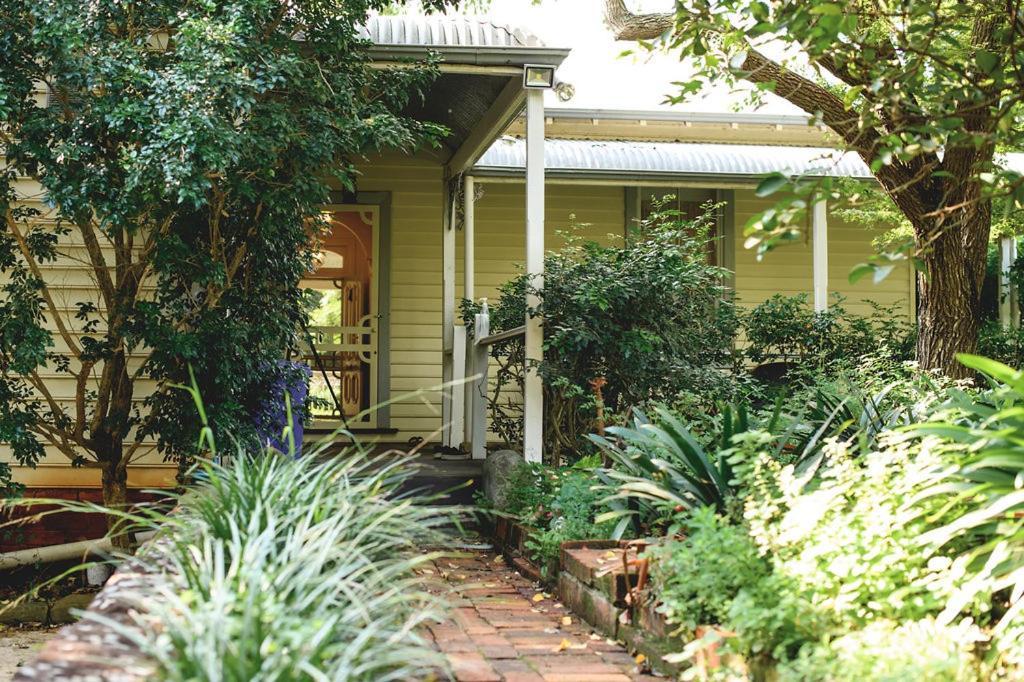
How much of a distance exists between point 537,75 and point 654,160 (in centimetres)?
414

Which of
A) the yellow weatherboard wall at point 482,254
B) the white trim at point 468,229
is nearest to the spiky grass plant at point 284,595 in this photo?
the white trim at point 468,229

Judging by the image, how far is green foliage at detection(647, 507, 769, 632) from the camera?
3598 mm

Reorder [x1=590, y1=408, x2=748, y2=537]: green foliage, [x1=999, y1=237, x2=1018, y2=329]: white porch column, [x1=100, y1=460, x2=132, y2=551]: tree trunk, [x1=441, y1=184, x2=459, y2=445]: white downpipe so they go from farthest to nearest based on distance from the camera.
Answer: [x1=999, y1=237, x2=1018, y2=329]: white porch column, [x1=441, y1=184, x2=459, y2=445]: white downpipe, [x1=100, y1=460, x2=132, y2=551]: tree trunk, [x1=590, y1=408, x2=748, y2=537]: green foliage

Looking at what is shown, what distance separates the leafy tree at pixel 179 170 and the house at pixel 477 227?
9.81 ft

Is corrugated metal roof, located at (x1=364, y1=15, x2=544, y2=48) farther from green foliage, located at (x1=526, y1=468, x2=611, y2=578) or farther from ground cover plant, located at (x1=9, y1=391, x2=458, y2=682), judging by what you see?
ground cover plant, located at (x1=9, y1=391, x2=458, y2=682)

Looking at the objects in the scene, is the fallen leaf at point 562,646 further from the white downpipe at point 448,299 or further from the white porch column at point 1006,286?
the white porch column at point 1006,286

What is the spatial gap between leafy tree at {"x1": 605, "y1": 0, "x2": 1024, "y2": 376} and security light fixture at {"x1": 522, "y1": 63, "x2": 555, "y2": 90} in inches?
44.7

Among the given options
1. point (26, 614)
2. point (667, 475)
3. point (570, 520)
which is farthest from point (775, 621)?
point (26, 614)

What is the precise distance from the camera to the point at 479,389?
8938mm

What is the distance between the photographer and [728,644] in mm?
3389

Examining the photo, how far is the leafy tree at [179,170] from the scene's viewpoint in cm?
541

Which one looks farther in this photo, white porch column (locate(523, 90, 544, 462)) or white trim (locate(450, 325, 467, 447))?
white trim (locate(450, 325, 467, 447))

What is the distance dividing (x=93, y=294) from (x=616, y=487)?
172 inches

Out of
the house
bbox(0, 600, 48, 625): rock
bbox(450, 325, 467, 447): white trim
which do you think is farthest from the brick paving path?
the house
